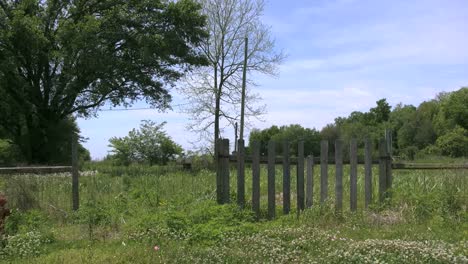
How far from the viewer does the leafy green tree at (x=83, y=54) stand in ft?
100

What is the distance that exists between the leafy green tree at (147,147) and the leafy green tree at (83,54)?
2.46 metres

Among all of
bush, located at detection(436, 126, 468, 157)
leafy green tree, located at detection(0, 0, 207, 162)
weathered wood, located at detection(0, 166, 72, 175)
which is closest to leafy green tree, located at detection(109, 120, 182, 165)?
leafy green tree, located at detection(0, 0, 207, 162)

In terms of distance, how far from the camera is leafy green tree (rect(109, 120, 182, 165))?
3744 centimetres

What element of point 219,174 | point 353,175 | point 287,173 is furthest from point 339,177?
point 219,174

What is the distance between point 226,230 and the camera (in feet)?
23.6

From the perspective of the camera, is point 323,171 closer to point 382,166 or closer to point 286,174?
point 286,174

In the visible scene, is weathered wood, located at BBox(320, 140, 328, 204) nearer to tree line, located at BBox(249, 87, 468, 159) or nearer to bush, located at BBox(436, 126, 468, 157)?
tree line, located at BBox(249, 87, 468, 159)

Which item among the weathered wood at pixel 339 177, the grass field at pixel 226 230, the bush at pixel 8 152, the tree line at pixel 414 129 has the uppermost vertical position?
the tree line at pixel 414 129

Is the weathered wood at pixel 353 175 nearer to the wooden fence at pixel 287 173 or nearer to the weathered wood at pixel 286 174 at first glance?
the wooden fence at pixel 287 173

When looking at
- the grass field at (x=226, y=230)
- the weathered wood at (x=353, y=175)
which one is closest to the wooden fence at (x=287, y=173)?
the weathered wood at (x=353, y=175)

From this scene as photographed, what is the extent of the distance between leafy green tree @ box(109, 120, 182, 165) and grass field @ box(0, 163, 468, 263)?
26.1 meters

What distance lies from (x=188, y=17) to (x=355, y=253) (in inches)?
1096

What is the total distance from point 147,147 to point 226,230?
31.0 meters

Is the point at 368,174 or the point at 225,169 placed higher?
the point at 225,169
